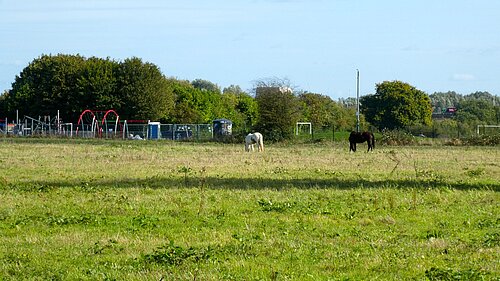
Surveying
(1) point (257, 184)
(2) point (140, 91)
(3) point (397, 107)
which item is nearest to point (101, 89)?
(2) point (140, 91)

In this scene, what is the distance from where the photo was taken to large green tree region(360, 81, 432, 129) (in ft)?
354

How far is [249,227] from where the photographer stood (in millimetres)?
14375

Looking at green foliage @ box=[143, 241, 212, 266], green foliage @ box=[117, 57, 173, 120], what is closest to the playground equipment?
green foliage @ box=[117, 57, 173, 120]

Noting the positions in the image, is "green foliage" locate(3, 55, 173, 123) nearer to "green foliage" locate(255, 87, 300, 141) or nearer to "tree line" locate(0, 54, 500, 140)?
"tree line" locate(0, 54, 500, 140)

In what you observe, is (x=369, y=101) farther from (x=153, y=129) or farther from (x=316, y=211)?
(x=316, y=211)

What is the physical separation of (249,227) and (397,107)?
315 feet

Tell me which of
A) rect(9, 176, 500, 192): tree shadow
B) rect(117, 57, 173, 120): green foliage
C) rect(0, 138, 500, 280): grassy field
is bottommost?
rect(0, 138, 500, 280): grassy field

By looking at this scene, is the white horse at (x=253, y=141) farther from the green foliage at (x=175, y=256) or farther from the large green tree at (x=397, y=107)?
the large green tree at (x=397, y=107)

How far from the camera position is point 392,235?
13.5 m

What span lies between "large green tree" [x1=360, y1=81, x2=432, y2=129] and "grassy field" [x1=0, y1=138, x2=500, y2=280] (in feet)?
271

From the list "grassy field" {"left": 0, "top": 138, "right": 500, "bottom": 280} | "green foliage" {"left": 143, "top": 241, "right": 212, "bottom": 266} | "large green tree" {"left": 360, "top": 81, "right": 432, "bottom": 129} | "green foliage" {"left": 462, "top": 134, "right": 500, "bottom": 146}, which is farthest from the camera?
"large green tree" {"left": 360, "top": 81, "right": 432, "bottom": 129}

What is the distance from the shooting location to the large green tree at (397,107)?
10775 centimetres

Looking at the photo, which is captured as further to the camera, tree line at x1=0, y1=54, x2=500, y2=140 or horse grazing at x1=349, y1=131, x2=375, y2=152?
tree line at x1=0, y1=54, x2=500, y2=140

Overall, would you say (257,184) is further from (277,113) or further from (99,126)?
(99,126)
